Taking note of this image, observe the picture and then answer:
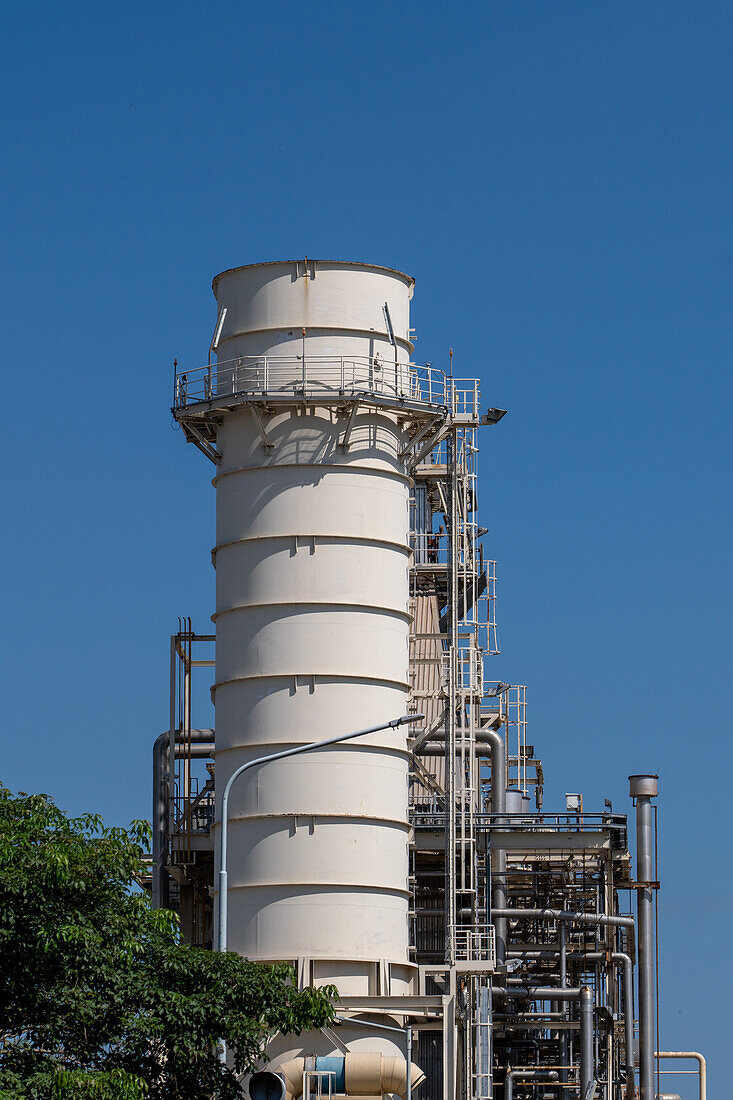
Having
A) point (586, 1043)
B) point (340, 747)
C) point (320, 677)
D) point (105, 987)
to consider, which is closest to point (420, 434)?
point (320, 677)

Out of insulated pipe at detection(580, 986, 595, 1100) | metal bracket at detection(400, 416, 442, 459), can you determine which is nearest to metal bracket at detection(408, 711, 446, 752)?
metal bracket at detection(400, 416, 442, 459)

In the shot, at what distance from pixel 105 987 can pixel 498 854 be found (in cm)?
1827

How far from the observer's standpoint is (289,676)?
41.0 meters

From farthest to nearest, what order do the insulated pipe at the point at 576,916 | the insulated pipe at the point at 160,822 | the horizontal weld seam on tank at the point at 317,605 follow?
1. the insulated pipe at the point at 160,822
2. the insulated pipe at the point at 576,916
3. the horizontal weld seam on tank at the point at 317,605

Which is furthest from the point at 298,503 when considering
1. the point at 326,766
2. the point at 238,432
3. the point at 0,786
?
the point at 0,786

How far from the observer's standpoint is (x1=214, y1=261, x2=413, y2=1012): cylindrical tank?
40094 mm

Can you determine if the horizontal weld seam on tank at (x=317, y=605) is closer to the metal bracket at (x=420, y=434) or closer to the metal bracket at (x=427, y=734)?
the metal bracket at (x=420, y=434)

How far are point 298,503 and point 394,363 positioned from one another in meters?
4.03

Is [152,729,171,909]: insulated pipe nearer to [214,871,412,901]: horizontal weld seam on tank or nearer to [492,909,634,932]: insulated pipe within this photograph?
[214,871,412,901]: horizontal weld seam on tank

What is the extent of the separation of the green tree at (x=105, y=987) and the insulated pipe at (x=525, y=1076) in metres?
17.4

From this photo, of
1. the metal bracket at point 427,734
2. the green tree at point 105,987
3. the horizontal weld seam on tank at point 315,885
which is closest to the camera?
the green tree at point 105,987

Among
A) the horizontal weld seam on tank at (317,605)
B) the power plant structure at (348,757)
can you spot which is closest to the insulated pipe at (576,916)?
the power plant structure at (348,757)

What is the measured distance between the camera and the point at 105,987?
30297mm

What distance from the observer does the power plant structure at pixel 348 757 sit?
131 feet
